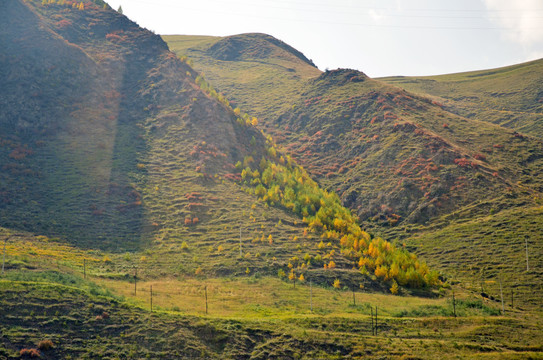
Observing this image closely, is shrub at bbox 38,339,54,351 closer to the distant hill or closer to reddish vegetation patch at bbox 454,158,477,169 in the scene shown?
the distant hill

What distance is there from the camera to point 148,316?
42406 millimetres

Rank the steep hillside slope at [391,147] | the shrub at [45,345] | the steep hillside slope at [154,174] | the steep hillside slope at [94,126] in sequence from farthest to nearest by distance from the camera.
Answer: the steep hillside slope at [391,147] → the steep hillside slope at [94,126] → the steep hillside slope at [154,174] → the shrub at [45,345]

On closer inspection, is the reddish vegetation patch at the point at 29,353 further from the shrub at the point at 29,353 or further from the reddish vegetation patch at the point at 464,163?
the reddish vegetation patch at the point at 464,163

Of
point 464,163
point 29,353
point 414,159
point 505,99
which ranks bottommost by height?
point 29,353

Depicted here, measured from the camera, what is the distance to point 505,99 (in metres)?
166

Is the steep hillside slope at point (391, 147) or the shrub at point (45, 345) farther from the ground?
the steep hillside slope at point (391, 147)

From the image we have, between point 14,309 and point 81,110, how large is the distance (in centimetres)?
7550

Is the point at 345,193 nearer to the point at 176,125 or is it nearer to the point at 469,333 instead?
the point at 176,125

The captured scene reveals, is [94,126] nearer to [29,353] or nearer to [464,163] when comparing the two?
[29,353]

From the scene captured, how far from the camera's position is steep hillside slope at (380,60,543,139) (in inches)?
5522

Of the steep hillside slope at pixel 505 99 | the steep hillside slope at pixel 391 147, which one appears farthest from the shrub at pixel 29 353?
the steep hillside slope at pixel 505 99

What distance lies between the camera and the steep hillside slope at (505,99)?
14025 centimetres

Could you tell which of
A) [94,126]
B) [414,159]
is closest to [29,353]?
[94,126]

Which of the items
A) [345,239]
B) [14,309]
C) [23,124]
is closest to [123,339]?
[14,309]
